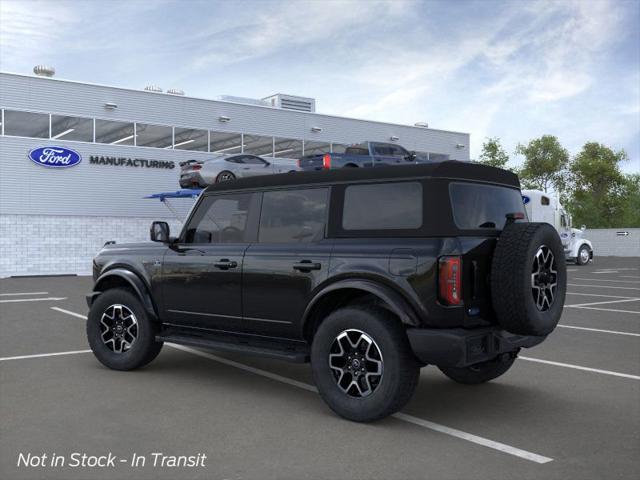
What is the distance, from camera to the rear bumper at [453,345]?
466 centimetres

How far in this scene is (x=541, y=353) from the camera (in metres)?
7.98

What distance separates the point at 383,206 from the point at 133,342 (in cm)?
314

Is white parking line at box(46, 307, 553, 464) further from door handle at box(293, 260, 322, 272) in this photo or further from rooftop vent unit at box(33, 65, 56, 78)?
rooftop vent unit at box(33, 65, 56, 78)

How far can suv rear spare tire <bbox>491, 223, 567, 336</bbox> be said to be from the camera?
15.8 feet

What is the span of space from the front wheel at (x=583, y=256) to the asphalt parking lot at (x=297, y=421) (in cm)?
2520

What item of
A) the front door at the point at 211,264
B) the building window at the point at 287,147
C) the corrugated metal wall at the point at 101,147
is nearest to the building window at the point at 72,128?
the corrugated metal wall at the point at 101,147

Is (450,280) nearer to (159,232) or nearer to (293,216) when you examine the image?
(293,216)

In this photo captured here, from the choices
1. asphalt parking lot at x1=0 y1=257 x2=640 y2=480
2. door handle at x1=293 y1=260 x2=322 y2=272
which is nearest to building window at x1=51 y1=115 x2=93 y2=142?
asphalt parking lot at x1=0 y1=257 x2=640 y2=480

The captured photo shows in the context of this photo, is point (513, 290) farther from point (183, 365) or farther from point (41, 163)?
point (41, 163)

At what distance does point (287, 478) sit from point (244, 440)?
767 mm

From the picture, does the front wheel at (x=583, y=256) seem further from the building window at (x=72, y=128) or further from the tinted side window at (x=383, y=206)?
the tinted side window at (x=383, y=206)

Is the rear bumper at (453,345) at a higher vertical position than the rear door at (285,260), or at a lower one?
lower

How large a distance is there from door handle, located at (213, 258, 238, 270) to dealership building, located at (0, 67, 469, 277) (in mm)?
21778

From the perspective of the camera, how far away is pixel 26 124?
26125 mm
